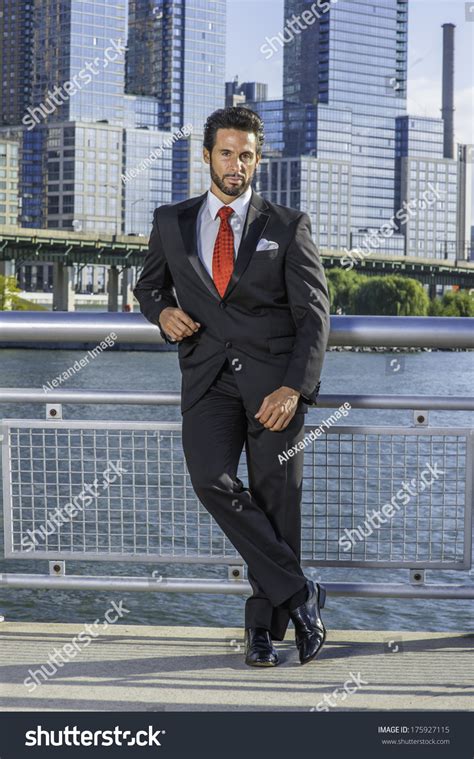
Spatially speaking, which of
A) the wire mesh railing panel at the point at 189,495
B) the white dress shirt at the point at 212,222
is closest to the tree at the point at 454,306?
the wire mesh railing panel at the point at 189,495

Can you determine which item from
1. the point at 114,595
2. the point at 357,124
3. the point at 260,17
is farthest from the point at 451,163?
the point at 114,595

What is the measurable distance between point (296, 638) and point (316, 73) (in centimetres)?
16286

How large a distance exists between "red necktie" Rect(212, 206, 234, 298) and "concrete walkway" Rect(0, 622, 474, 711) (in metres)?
1.07

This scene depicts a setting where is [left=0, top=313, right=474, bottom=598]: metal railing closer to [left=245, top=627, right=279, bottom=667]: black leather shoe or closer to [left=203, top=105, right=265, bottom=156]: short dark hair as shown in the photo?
[left=245, top=627, right=279, bottom=667]: black leather shoe

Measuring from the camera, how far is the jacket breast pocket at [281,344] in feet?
10.2

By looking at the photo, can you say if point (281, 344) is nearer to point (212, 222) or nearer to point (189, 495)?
point (212, 222)

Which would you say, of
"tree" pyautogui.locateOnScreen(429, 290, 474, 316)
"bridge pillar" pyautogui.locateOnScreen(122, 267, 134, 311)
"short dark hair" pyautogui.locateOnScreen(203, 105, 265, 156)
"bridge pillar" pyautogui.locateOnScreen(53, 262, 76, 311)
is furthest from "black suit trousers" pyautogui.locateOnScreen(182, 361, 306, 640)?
"bridge pillar" pyautogui.locateOnScreen(122, 267, 134, 311)

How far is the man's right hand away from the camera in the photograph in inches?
123

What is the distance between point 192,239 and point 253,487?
74 cm

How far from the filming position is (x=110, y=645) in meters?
3.39

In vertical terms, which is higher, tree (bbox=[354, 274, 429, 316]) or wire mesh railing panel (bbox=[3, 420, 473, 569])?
tree (bbox=[354, 274, 429, 316])

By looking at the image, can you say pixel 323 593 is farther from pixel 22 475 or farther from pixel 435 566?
pixel 22 475

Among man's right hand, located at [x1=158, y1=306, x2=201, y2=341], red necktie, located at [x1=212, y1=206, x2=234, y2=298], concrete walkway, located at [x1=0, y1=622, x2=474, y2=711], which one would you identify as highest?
red necktie, located at [x1=212, y1=206, x2=234, y2=298]

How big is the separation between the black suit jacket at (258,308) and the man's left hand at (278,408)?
0.09ft
